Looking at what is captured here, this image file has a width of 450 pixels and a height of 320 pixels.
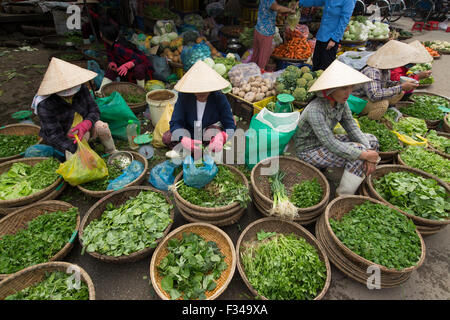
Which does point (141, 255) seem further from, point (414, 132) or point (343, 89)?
point (414, 132)

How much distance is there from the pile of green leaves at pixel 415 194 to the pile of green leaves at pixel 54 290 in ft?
10.4

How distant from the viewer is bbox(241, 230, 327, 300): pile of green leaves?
2045 millimetres

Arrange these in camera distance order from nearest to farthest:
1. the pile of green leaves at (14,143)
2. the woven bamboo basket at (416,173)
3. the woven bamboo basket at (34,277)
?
the woven bamboo basket at (34,277) < the woven bamboo basket at (416,173) < the pile of green leaves at (14,143)

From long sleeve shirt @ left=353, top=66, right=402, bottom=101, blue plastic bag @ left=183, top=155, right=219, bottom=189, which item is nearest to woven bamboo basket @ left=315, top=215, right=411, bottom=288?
blue plastic bag @ left=183, top=155, right=219, bottom=189

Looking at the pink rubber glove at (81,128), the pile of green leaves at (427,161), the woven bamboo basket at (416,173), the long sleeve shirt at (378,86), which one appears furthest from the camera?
the long sleeve shirt at (378,86)

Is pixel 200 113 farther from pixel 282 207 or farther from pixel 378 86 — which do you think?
pixel 378 86

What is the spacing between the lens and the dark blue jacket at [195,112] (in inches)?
116

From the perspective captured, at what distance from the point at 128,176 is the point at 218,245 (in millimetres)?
1450

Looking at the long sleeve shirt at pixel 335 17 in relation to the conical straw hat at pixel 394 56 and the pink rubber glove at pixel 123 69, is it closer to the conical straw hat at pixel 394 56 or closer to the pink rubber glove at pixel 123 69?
the conical straw hat at pixel 394 56

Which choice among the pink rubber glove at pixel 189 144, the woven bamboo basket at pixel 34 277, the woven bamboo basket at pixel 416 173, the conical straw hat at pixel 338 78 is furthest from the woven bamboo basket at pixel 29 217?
the woven bamboo basket at pixel 416 173

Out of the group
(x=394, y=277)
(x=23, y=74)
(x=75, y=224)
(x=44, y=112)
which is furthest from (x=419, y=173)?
(x=23, y=74)

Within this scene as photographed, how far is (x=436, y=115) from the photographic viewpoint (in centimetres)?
422

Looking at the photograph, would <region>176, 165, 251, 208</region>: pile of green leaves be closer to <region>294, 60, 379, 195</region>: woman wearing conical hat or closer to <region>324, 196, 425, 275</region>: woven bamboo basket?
<region>324, 196, 425, 275</region>: woven bamboo basket
